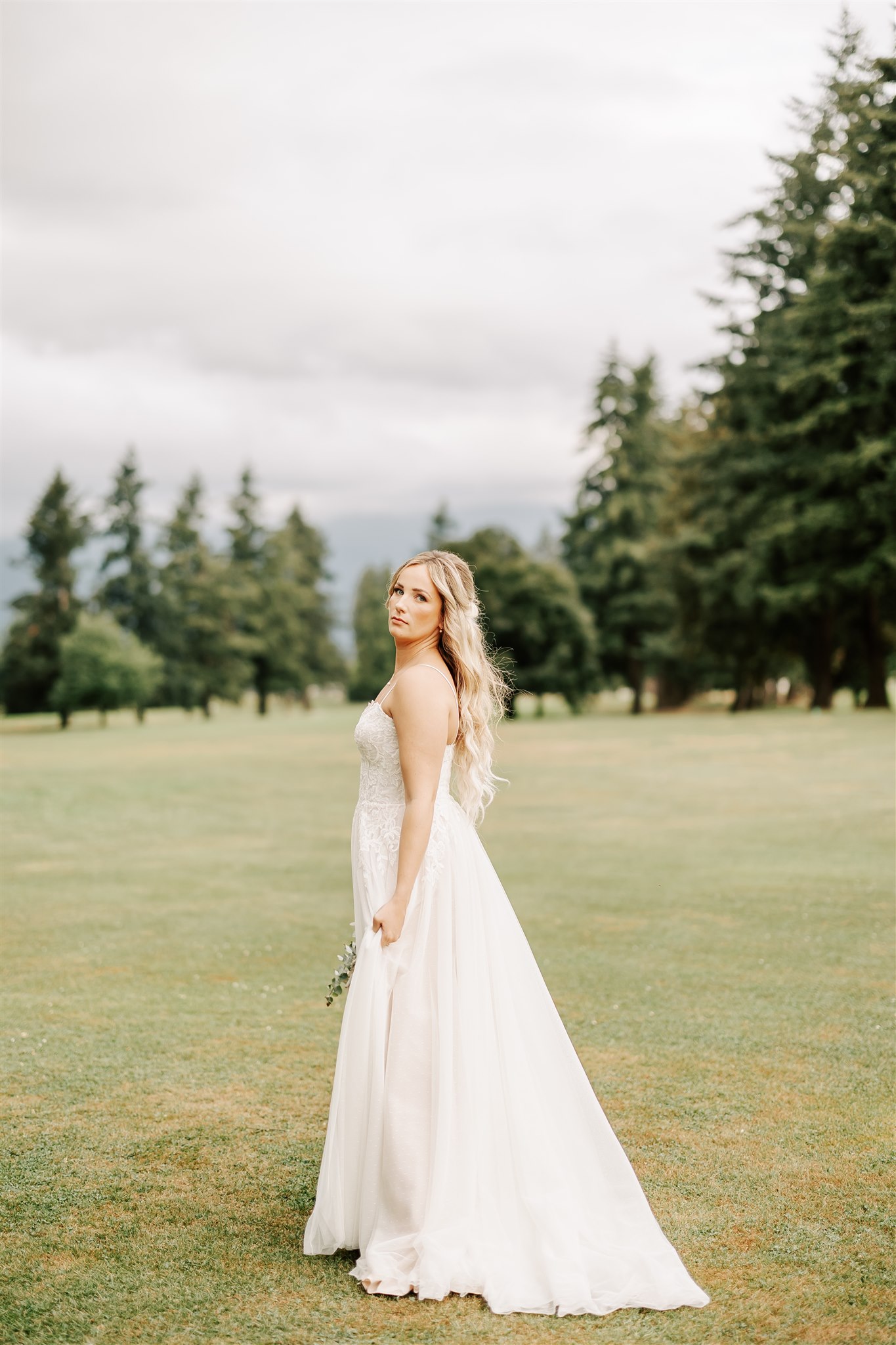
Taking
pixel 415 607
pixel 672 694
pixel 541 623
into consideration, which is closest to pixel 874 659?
pixel 541 623

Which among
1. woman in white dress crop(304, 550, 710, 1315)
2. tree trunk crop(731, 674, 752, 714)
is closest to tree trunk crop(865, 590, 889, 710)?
tree trunk crop(731, 674, 752, 714)

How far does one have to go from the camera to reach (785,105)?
143 feet

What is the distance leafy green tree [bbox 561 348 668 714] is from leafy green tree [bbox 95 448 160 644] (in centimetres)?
3200

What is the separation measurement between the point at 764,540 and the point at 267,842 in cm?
2797

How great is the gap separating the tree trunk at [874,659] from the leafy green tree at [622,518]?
65.1ft

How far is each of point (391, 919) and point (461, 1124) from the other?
77 cm

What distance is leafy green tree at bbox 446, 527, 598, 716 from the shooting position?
5709 cm

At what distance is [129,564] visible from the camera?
8181 centimetres

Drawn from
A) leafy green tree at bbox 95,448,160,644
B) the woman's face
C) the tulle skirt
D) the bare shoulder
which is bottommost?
the tulle skirt

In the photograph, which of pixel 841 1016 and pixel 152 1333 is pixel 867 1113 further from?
pixel 152 1333

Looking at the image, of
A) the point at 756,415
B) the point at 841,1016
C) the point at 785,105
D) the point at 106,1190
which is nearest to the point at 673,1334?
the point at 106,1190

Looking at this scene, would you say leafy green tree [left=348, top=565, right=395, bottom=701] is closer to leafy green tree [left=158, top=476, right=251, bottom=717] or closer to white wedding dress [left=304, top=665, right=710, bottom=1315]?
leafy green tree [left=158, top=476, right=251, bottom=717]

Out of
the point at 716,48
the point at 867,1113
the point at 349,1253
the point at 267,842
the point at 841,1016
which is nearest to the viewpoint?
the point at 349,1253

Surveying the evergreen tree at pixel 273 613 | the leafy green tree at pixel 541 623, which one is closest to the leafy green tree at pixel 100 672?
the evergreen tree at pixel 273 613
